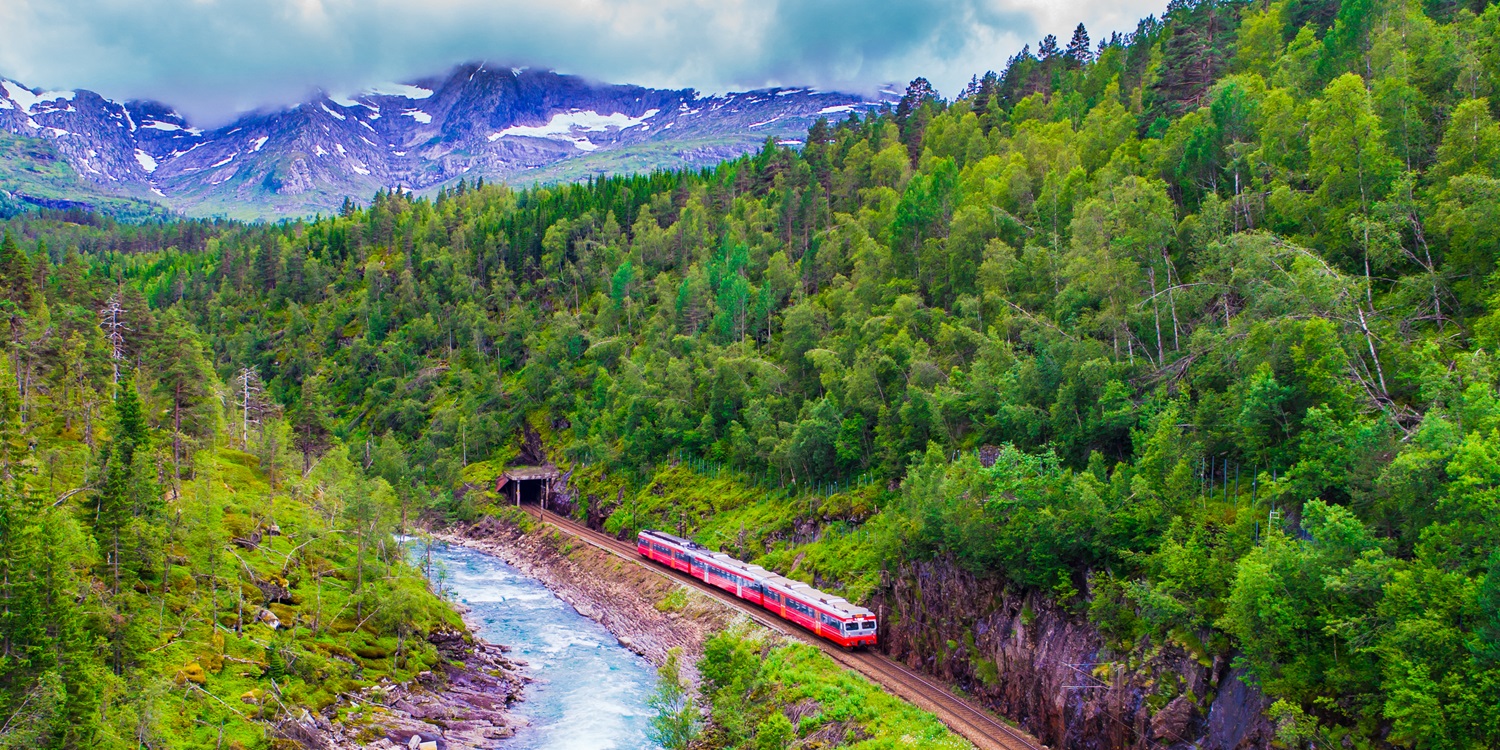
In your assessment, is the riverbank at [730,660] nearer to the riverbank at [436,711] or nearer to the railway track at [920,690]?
the railway track at [920,690]

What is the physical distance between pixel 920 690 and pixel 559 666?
2538cm

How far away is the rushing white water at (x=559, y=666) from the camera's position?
45750 mm

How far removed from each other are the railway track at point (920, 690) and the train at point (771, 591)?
604 millimetres

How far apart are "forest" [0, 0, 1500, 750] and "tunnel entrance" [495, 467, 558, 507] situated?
4.49 meters

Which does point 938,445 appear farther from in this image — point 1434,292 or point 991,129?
point 991,129

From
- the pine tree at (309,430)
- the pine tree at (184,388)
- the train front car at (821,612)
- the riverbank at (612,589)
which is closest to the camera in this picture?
the train front car at (821,612)

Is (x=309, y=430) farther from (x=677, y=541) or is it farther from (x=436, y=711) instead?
(x=436, y=711)

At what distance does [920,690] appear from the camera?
4488cm

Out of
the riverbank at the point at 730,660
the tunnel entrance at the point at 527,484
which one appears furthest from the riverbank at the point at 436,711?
the tunnel entrance at the point at 527,484

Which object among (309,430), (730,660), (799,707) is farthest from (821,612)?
(309,430)

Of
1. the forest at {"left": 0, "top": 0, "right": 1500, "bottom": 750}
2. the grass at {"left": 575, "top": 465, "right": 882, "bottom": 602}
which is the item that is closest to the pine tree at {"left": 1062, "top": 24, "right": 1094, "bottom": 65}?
the forest at {"left": 0, "top": 0, "right": 1500, "bottom": 750}

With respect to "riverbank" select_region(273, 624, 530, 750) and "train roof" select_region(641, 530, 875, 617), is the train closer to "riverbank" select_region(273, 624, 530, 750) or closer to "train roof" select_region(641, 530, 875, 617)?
"train roof" select_region(641, 530, 875, 617)

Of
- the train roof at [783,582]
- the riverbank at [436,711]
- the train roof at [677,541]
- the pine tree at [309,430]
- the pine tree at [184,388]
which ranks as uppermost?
the pine tree at [184,388]

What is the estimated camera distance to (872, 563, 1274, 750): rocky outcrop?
33.5m
